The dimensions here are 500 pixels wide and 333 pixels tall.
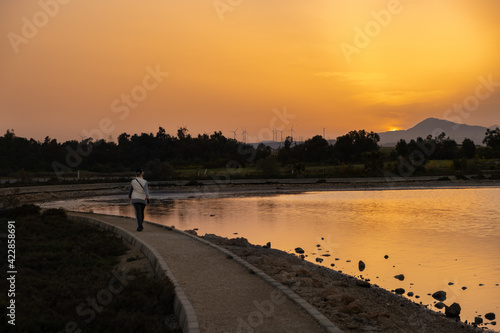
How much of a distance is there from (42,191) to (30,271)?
142 feet

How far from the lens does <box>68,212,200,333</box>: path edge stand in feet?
25.9

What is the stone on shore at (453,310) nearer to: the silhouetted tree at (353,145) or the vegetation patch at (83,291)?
the vegetation patch at (83,291)

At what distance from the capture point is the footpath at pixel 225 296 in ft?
25.9

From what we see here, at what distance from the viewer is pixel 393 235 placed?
2489 centimetres

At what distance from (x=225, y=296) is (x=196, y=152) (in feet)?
391

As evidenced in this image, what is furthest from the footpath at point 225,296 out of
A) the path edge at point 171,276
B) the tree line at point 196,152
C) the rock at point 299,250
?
the tree line at point 196,152

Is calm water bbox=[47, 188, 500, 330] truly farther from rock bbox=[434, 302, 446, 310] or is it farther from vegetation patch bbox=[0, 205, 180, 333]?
vegetation patch bbox=[0, 205, 180, 333]

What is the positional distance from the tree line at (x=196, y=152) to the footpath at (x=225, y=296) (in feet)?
234

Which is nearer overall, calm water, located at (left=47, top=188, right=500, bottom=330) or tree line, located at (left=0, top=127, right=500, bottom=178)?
calm water, located at (left=47, top=188, right=500, bottom=330)

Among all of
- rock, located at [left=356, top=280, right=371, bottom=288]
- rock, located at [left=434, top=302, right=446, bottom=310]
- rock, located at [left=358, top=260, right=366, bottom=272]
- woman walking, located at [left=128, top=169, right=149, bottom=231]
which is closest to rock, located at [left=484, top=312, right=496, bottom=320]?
rock, located at [left=434, top=302, right=446, bottom=310]

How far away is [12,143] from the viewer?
336 ft

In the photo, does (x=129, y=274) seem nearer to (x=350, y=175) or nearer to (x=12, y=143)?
(x=350, y=175)

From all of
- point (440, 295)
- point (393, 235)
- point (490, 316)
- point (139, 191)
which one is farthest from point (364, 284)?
point (393, 235)

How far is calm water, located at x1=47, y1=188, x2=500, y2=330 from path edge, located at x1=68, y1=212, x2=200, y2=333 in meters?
6.72
